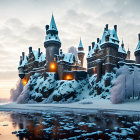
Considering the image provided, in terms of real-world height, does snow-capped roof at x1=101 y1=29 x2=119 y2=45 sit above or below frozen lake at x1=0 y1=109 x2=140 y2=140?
above

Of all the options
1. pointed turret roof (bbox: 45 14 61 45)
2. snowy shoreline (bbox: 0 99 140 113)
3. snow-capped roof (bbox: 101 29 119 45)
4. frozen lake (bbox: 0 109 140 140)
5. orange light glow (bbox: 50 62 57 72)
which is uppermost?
pointed turret roof (bbox: 45 14 61 45)

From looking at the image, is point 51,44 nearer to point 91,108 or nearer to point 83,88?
point 83,88

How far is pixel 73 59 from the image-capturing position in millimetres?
55375

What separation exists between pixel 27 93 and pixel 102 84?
2879cm

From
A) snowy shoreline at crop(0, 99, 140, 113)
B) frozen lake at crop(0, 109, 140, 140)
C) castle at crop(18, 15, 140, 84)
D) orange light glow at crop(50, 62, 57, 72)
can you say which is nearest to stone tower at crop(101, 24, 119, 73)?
castle at crop(18, 15, 140, 84)

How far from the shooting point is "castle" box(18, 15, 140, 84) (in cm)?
4188

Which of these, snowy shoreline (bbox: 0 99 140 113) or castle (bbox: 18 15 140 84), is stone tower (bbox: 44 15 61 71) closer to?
castle (bbox: 18 15 140 84)

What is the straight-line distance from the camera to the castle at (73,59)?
41.9 metres

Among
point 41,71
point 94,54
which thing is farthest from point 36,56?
point 94,54

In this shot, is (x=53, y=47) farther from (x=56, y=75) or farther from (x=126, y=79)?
(x=126, y=79)

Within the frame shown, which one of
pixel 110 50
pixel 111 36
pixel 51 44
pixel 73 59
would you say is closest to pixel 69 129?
pixel 110 50

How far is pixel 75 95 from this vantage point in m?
44.8

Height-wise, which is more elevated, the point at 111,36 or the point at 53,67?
the point at 111,36

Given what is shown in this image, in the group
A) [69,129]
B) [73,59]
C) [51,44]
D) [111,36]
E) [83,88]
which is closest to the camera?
[69,129]
